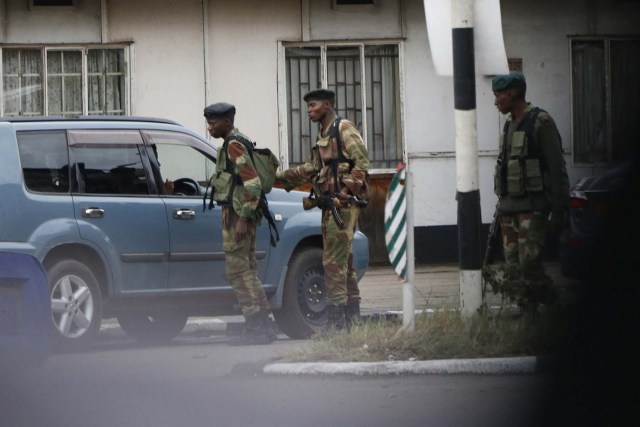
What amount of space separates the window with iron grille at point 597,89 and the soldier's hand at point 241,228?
959 cm

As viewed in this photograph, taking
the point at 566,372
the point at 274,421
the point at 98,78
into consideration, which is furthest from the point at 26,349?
the point at 98,78

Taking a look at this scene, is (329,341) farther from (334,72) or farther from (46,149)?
(334,72)

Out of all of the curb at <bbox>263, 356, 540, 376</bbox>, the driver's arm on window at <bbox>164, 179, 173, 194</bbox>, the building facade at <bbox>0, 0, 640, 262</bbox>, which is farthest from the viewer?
the building facade at <bbox>0, 0, 640, 262</bbox>

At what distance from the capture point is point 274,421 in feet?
20.0

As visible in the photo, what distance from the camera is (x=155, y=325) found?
35.0 feet

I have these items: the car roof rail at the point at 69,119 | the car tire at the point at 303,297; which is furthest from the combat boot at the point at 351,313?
the car roof rail at the point at 69,119

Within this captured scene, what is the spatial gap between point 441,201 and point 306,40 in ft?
9.34

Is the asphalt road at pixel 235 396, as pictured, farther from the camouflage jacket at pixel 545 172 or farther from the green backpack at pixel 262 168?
the camouflage jacket at pixel 545 172

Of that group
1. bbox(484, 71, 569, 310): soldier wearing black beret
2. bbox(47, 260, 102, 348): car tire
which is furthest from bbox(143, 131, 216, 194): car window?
bbox(484, 71, 569, 310): soldier wearing black beret

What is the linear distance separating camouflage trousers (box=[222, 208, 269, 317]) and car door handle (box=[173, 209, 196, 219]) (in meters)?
0.47

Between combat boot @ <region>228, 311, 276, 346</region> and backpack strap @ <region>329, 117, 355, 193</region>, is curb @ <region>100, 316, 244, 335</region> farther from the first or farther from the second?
backpack strap @ <region>329, 117, 355, 193</region>

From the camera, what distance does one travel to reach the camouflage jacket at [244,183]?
9.42 meters

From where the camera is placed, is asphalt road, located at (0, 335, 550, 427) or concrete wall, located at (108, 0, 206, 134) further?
concrete wall, located at (108, 0, 206, 134)

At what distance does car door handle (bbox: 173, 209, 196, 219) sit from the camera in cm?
991
